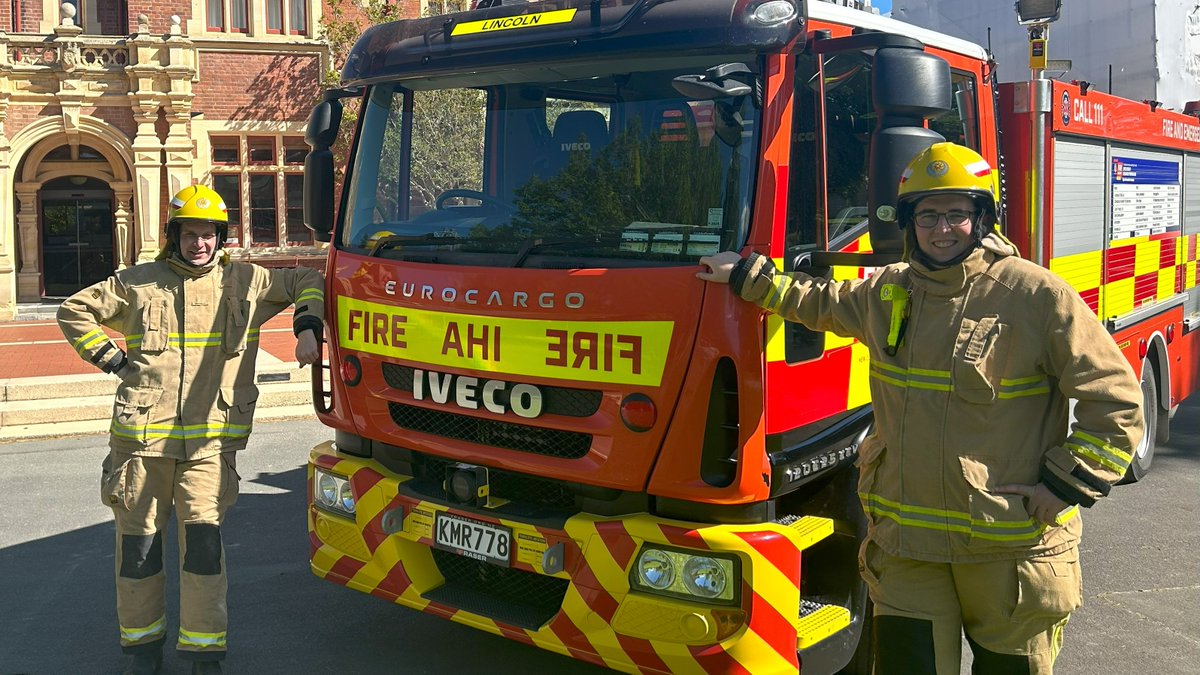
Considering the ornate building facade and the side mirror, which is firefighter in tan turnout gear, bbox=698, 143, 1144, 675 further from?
the ornate building facade

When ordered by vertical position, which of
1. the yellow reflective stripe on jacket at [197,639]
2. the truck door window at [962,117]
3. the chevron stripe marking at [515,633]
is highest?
the truck door window at [962,117]

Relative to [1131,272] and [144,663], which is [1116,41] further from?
[144,663]

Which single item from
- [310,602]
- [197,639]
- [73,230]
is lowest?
[310,602]

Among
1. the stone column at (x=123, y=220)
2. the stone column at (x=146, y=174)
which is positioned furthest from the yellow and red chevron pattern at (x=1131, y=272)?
the stone column at (x=123, y=220)

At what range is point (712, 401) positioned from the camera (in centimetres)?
362

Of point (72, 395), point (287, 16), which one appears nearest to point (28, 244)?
point (287, 16)

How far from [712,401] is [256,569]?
10.8 feet

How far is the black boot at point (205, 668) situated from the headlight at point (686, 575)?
185cm

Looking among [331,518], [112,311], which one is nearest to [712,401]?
[331,518]

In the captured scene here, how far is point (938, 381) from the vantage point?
318cm

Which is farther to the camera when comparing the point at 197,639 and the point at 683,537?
the point at 197,639

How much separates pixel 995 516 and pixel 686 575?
3.20 feet

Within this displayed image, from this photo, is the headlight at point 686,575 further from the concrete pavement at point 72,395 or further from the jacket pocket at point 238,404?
the concrete pavement at point 72,395

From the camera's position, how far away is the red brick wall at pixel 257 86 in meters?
21.3
